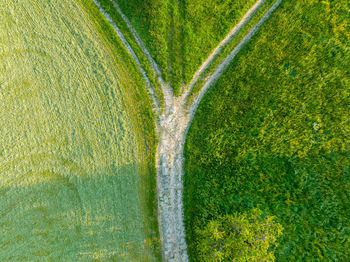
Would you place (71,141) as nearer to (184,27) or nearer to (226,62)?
(184,27)

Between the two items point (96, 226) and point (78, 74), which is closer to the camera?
point (96, 226)

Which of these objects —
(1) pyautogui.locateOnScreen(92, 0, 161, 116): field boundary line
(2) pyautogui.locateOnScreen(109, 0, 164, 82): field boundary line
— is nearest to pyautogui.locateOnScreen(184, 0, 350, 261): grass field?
(1) pyautogui.locateOnScreen(92, 0, 161, 116): field boundary line

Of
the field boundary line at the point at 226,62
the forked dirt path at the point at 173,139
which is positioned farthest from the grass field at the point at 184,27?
the field boundary line at the point at 226,62

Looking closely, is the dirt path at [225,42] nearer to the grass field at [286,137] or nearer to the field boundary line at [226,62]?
the field boundary line at [226,62]

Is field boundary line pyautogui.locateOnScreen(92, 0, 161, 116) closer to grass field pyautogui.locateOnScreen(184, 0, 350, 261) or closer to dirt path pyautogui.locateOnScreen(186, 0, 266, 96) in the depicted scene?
dirt path pyautogui.locateOnScreen(186, 0, 266, 96)

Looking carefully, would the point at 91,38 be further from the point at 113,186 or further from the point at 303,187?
the point at 303,187

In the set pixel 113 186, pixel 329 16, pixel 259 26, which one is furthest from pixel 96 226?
pixel 329 16
